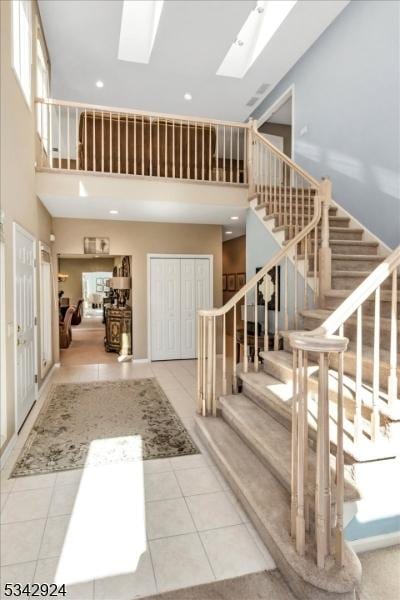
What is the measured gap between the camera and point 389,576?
1904mm

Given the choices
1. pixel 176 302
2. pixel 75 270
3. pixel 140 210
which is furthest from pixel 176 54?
pixel 75 270

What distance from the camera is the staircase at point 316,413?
1.68 m

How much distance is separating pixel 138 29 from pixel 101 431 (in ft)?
19.7

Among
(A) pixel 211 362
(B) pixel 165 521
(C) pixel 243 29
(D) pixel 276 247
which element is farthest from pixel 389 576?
(C) pixel 243 29

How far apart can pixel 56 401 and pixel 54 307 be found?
2.45 meters

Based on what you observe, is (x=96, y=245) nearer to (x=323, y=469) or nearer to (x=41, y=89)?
(x=41, y=89)

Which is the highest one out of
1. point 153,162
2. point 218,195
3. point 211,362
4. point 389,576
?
point 153,162

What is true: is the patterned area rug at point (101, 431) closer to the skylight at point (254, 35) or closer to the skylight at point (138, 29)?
the skylight at point (138, 29)

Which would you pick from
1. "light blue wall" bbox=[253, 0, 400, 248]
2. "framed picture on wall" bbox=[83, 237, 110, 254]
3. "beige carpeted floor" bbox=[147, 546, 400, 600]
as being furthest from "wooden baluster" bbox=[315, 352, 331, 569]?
"framed picture on wall" bbox=[83, 237, 110, 254]

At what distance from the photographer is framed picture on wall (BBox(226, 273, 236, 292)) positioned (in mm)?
10836

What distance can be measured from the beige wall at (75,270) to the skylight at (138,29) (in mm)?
9658

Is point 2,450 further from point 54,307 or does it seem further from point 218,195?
point 218,195

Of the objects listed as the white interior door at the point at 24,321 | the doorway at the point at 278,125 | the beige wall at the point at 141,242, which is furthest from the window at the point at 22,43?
the doorway at the point at 278,125

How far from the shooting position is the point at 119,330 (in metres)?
7.92
